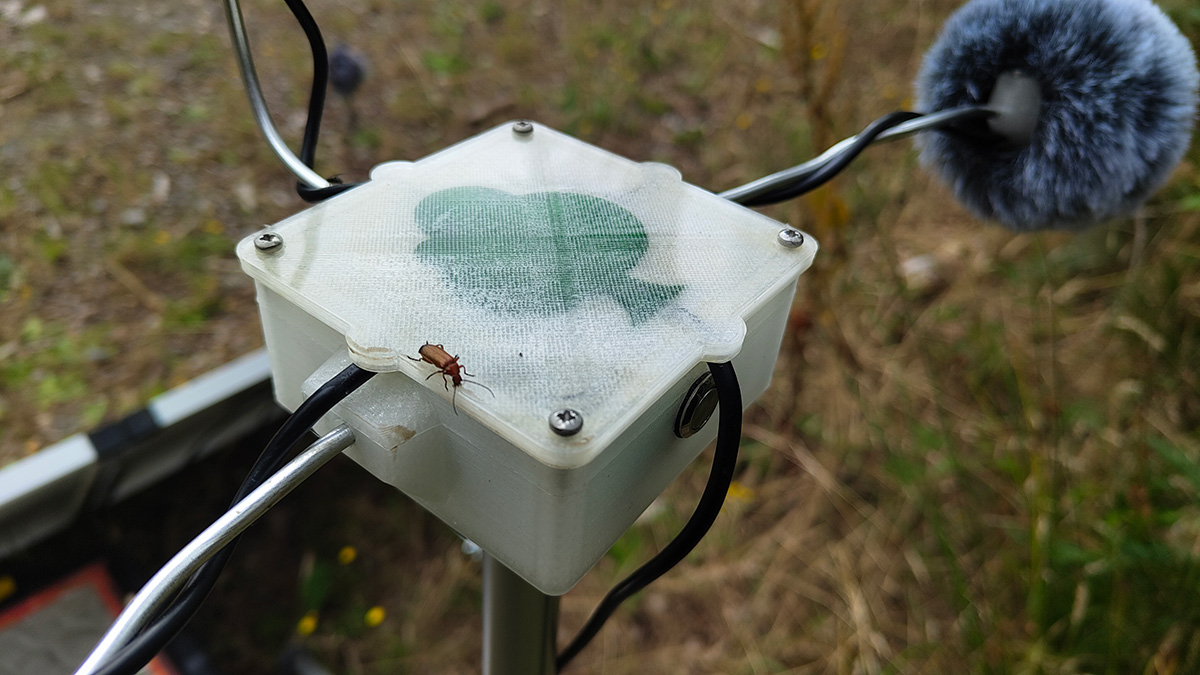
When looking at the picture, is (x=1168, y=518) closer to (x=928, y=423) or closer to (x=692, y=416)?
(x=928, y=423)

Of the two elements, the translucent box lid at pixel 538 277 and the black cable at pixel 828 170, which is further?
the black cable at pixel 828 170

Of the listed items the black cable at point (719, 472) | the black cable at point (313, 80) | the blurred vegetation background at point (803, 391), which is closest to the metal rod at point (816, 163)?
the black cable at point (719, 472)

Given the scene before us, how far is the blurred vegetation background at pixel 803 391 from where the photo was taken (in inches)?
41.2

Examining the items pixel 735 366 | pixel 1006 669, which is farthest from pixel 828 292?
pixel 735 366

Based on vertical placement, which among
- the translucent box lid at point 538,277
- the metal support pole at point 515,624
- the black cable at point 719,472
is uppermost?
the translucent box lid at point 538,277

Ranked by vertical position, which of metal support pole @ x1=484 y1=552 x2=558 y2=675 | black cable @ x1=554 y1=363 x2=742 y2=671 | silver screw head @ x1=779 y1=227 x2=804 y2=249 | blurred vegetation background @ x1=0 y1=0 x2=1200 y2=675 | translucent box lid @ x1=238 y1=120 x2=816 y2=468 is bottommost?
blurred vegetation background @ x1=0 y1=0 x2=1200 y2=675

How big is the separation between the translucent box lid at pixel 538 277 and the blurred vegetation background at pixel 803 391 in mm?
706

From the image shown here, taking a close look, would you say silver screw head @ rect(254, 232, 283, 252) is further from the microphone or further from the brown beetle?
the microphone

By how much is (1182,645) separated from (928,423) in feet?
1.65

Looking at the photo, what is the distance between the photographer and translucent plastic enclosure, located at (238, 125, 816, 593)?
372 mm

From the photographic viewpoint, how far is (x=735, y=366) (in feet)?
1.52

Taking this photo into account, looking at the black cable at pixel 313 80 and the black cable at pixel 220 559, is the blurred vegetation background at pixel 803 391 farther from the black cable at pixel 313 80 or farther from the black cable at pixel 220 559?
the black cable at pixel 220 559

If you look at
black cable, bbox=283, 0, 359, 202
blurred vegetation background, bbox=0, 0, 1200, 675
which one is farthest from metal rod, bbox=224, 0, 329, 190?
blurred vegetation background, bbox=0, 0, 1200, 675

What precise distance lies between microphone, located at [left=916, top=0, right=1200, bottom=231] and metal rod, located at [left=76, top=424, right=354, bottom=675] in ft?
1.85
